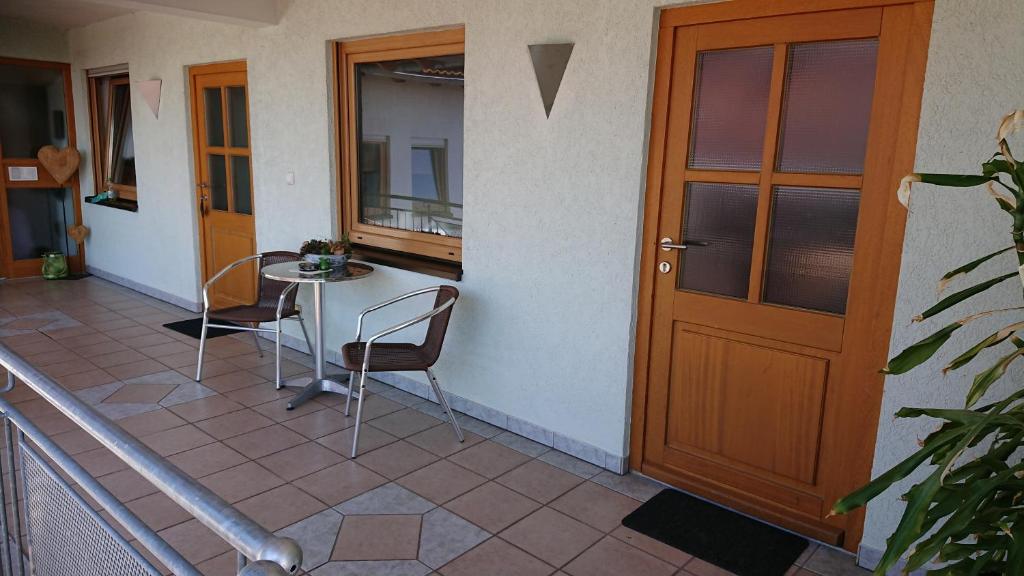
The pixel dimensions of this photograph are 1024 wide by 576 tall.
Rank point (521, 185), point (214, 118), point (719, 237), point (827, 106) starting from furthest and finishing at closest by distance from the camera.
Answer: point (214, 118) → point (521, 185) → point (719, 237) → point (827, 106)

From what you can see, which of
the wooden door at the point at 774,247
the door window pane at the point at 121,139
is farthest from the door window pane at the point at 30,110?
the wooden door at the point at 774,247

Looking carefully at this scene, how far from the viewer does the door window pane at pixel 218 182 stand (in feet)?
18.5

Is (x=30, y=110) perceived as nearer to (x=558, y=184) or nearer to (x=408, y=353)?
(x=408, y=353)

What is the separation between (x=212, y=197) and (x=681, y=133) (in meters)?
4.29

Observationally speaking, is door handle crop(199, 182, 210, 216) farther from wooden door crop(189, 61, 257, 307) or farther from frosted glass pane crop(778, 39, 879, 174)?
frosted glass pane crop(778, 39, 879, 174)

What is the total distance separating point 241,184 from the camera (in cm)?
549

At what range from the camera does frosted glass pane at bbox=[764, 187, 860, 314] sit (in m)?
2.55

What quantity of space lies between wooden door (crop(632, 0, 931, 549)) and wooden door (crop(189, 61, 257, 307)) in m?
3.60

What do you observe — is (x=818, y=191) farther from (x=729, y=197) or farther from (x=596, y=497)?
(x=596, y=497)

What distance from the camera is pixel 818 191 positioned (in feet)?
8.50

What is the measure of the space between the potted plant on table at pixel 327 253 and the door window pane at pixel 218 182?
1995mm

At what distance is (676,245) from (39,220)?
7.12 m

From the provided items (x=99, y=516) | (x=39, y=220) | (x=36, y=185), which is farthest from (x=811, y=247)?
(x=39, y=220)

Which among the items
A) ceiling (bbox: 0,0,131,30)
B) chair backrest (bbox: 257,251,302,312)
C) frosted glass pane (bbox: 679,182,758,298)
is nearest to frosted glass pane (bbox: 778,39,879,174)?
frosted glass pane (bbox: 679,182,758,298)
